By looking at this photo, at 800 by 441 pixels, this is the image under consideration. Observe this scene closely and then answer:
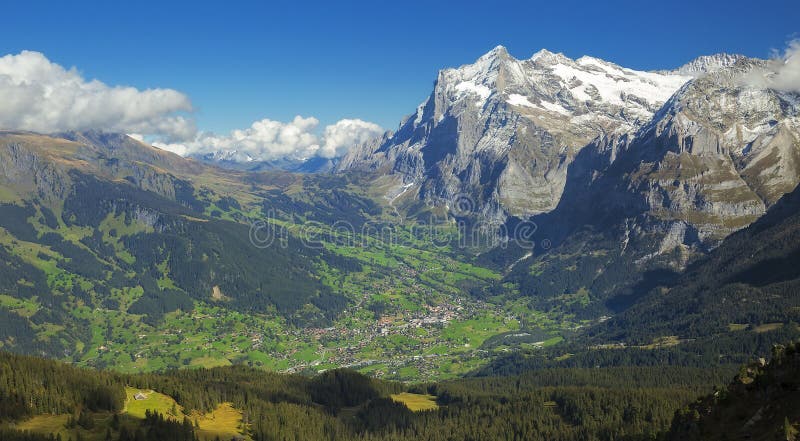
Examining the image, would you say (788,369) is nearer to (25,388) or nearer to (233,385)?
(25,388)

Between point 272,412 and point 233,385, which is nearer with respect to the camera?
point 272,412

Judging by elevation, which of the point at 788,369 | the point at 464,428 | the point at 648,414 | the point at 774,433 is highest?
the point at 788,369

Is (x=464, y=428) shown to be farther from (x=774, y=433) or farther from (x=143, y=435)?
(x=774, y=433)

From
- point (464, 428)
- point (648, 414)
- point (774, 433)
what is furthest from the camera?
point (464, 428)

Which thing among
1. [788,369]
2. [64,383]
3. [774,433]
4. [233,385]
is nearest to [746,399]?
[788,369]

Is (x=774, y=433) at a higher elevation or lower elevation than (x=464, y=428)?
higher

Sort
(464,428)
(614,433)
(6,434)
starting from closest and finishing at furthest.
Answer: (6,434) → (614,433) → (464,428)

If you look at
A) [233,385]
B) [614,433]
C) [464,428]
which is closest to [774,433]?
[614,433]

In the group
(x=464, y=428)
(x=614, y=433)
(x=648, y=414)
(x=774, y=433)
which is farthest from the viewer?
(x=464, y=428)

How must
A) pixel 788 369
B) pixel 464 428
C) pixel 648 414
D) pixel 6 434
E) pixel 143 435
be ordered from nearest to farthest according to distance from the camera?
pixel 788 369
pixel 6 434
pixel 143 435
pixel 648 414
pixel 464 428
